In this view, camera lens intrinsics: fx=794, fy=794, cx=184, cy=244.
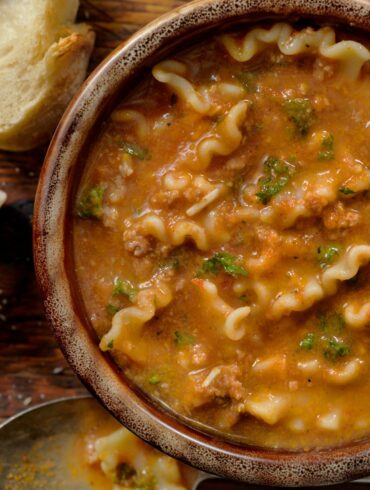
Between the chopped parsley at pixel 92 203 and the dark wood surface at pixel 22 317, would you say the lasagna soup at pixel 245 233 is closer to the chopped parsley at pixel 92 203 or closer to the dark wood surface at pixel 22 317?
the chopped parsley at pixel 92 203

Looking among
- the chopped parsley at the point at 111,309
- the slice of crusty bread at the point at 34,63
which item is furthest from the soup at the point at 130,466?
the slice of crusty bread at the point at 34,63

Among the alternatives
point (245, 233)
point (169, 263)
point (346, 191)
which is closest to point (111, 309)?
point (169, 263)

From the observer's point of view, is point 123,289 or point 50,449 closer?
point 123,289

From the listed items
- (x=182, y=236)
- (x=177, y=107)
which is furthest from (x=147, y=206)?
(x=177, y=107)

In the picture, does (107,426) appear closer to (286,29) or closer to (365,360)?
(365,360)

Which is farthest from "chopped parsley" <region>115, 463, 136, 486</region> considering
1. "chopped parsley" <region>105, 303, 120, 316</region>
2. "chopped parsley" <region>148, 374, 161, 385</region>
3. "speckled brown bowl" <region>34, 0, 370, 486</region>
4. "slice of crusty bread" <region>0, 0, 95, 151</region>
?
"slice of crusty bread" <region>0, 0, 95, 151</region>

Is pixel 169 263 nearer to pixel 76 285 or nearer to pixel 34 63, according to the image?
pixel 76 285
